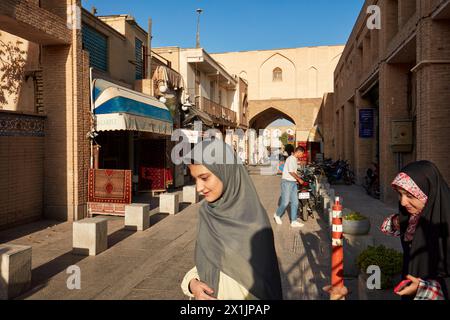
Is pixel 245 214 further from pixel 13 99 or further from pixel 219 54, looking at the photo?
pixel 219 54

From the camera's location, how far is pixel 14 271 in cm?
409

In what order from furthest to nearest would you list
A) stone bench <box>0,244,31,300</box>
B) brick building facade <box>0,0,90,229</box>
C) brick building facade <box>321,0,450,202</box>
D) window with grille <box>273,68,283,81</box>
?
window with grille <box>273,68,283,81</box>, brick building facade <box>0,0,90,229</box>, brick building facade <box>321,0,450,202</box>, stone bench <box>0,244,31,300</box>

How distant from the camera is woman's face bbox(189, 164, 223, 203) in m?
1.94

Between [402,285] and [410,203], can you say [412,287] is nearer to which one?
[402,285]

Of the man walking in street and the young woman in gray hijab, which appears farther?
the man walking in street

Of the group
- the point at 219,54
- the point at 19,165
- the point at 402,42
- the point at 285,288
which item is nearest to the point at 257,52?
the point at 219,54

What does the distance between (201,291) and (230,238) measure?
329mm

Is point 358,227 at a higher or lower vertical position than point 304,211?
higher

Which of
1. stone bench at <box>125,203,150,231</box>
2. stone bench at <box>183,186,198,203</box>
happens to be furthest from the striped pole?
stone bench at <box>183,186,198,203</box>

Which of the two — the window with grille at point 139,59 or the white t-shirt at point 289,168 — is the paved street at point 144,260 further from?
the window with grille at point 139,59

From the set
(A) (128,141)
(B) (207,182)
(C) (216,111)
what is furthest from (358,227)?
(C) (216,111)

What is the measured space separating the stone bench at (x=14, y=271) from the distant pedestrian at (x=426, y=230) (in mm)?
4051

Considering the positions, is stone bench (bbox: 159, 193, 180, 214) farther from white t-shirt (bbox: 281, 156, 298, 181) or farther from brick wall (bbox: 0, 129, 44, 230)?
white t-shirt (bbox: 281, 156, 298, 181)

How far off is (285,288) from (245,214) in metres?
2.87
